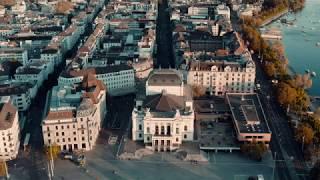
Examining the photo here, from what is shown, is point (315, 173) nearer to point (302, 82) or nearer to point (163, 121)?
point (163, 121)

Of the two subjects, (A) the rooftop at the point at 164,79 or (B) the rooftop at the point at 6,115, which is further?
(A) the rooftop at the point at 164,79

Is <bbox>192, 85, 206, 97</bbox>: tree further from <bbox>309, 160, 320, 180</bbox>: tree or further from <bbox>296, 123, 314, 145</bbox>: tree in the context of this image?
<bbox>309, 160, 320, 180</bbox>: tree

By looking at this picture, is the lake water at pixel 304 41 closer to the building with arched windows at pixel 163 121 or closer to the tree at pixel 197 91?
the tree at pixel 197 91

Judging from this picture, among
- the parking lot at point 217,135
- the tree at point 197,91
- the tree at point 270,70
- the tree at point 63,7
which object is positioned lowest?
the parking lot at point 217,135

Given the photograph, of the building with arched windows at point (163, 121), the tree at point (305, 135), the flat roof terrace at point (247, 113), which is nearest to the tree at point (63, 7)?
the flat roof terrace at point (247, 113)

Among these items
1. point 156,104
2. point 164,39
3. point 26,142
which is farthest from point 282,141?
point 164,39

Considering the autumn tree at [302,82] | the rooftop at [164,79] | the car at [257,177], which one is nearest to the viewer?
the car at [257,177]

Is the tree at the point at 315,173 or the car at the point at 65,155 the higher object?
the tree at the point at 315,173
